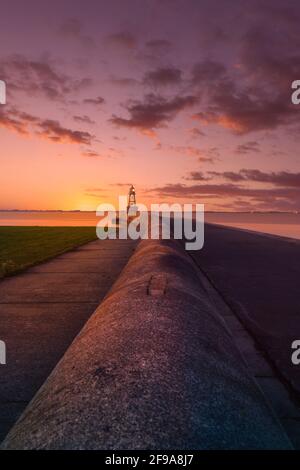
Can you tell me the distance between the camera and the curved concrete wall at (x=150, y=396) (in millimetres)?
2057

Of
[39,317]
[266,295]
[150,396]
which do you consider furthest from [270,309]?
[150,396]

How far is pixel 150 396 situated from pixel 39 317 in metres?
5.18

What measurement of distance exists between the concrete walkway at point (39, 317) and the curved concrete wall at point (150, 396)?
1.20 metres

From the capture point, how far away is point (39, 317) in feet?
23.4

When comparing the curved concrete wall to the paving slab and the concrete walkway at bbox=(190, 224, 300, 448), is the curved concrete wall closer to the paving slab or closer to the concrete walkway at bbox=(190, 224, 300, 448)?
the concrete walkway at bbox=(190, 224, 300, 448)

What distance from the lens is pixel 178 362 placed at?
112 inches

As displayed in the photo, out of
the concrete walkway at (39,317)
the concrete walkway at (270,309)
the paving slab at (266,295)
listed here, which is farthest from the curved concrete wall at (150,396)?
the paving slab at (266,295)

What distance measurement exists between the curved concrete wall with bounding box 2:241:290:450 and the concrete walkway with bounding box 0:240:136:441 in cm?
120

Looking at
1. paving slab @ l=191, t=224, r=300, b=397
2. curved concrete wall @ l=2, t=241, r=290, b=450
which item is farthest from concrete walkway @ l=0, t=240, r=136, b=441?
paving slab @ l=191, t=224, r=300, b=397

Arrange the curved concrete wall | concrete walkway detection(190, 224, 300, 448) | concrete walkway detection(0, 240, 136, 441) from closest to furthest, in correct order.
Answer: the curved concrete wall
concrete walkway detection(190, 224, 300, 448)
concrete walkway detection(0, 240, 136, 441)

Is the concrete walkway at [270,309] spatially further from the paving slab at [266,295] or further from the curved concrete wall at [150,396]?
the curved concrete wall at [150,396]

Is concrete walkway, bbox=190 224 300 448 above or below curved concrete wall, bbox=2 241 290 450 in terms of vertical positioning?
below

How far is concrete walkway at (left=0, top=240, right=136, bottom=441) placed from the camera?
4.40 metres
